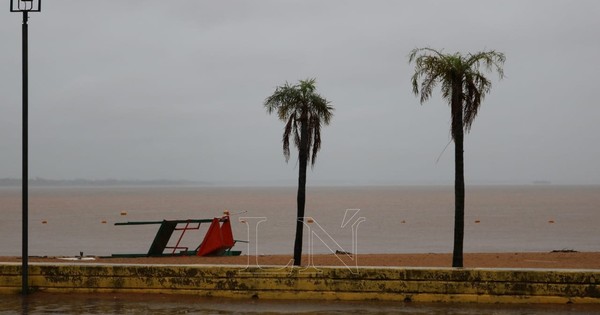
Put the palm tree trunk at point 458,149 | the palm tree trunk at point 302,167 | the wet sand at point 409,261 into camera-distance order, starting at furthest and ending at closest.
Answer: the wet sand at point 409,261 < the palm tree trunk at point 302,167 < the palm tree trunk at point 458,149

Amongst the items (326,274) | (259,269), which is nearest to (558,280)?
(326,274)

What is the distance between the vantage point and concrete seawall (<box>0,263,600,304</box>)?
12320mm

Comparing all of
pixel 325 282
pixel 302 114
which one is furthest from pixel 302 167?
pixel 325 282

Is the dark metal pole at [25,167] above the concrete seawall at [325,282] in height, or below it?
above

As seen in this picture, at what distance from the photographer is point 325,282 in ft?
42.3

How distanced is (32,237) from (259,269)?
5009 cm

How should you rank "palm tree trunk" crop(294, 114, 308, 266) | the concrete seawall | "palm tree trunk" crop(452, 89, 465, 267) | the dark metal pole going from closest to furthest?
the concrete seawall → the dark metal pole → "palm tree trunk" crop(452, 89, 465, 267) → "palm tree trunk" crop(294, 114, 308, 266)

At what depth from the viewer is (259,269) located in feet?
43.2

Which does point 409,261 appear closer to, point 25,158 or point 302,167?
point 302,167

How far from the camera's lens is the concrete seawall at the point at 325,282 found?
1232 centimetres

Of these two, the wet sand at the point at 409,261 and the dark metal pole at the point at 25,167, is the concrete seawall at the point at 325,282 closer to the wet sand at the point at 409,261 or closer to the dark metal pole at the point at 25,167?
the dark metal pole at the point at 25,167

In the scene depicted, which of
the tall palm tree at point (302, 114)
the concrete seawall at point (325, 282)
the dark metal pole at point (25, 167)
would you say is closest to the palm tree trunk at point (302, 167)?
the tall palm tree at point (302, 114)

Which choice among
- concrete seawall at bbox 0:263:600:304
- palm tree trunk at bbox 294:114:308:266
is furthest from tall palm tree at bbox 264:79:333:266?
concrete seawall at bbox 0:263:600:304

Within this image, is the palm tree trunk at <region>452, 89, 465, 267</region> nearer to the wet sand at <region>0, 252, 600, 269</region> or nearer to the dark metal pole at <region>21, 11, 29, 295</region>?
the wet sand at <region>0, 252, 600, 269</region>
